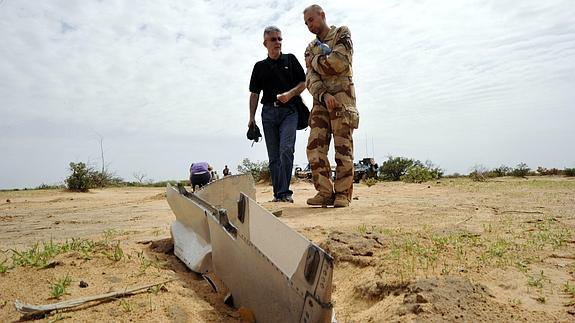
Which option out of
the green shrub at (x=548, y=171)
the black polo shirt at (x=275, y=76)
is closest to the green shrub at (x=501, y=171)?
the green shrub at (x=548, y=171)

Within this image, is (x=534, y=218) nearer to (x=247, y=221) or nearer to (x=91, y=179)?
(x=247, y=221)

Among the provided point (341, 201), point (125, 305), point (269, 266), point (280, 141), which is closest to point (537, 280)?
point (269, 266)

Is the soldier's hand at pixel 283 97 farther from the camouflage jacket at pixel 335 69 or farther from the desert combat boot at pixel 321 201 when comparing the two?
the desert combat boot at pixel 321 201

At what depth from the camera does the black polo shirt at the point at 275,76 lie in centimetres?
471

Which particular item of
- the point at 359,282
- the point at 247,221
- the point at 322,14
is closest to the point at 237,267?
the point at 247,221

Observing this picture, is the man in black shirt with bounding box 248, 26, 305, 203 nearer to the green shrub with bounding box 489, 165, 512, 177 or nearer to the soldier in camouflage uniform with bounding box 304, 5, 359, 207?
the soldier in camouflage uniform with bounding box 304, 5, 359, 207

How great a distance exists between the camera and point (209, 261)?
207 cm

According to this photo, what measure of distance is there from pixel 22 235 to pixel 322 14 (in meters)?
3.26

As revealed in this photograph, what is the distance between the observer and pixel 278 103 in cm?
464

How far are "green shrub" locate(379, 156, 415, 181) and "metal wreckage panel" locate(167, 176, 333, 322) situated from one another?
42.4 ft

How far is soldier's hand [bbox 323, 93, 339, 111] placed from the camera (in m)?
3.91

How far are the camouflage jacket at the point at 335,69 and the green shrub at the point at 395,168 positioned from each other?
10.7 metres

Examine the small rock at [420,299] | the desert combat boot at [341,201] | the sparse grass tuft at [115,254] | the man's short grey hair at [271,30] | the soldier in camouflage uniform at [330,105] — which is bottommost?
the small rock at [420,299]

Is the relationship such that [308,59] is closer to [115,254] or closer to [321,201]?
[321,201]
